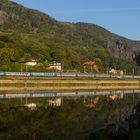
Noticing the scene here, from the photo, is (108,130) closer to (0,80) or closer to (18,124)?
(18,124)

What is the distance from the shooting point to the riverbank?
99.3m

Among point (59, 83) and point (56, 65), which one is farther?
point (56, 65)

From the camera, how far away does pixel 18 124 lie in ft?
114

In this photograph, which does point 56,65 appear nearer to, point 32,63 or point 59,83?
point 32,63

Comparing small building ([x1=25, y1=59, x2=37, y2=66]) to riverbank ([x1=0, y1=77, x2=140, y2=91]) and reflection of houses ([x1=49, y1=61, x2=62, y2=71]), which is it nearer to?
reflection of houses ([x1=49, y1=61, x2=62, y2=71])

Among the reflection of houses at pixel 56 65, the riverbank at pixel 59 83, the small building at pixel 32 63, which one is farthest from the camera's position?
the reflection of houses at pixel 56 65

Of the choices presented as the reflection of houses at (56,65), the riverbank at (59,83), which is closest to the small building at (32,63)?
the reflection of houses at (56,65)

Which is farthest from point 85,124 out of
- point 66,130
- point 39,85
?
point 39,85

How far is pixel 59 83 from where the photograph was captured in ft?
378

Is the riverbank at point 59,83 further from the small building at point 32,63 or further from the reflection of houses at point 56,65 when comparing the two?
the small building at point 32,63

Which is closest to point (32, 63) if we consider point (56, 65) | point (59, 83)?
point (56, 65)

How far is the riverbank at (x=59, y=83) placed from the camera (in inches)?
3910

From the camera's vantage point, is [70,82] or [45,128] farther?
[70,82]

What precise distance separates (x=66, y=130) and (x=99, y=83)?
320 ft
